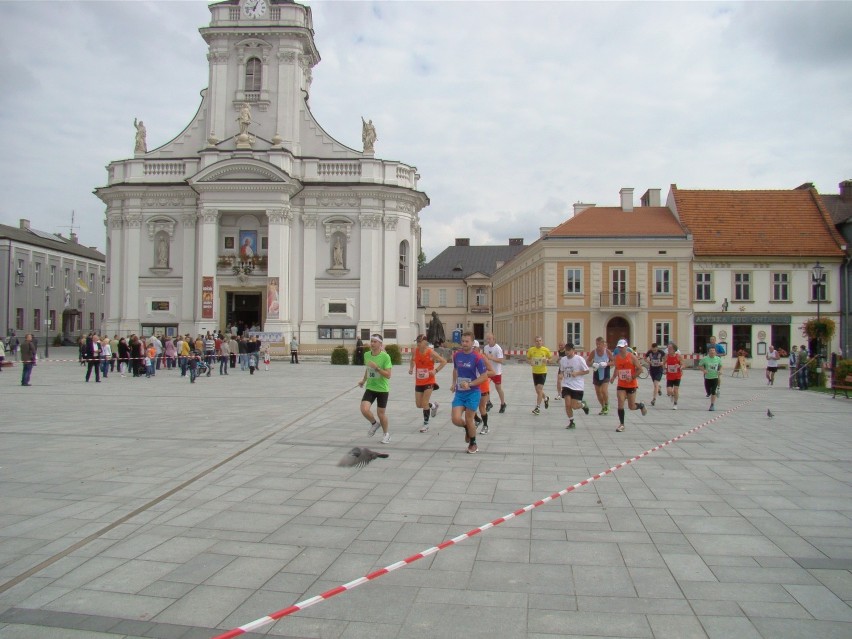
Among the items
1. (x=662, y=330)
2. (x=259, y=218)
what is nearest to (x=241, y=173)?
(x=259, y=218)

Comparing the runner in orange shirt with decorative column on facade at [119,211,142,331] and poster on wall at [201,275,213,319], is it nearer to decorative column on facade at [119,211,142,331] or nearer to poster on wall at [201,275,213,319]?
poster on wall at [201,275,213,319]

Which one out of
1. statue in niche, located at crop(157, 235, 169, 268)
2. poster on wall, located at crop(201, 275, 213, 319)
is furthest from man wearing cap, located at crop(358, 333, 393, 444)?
statue in niche, located at crop(157, 235, 169, 268)

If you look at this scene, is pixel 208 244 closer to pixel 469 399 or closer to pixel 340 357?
pixel 340 357

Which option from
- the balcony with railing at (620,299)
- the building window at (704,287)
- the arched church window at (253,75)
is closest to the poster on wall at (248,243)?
the arched church window at (253,75)

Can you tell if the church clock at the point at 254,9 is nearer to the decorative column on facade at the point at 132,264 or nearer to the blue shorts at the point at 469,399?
the decorative column on facade at the point at 132,264

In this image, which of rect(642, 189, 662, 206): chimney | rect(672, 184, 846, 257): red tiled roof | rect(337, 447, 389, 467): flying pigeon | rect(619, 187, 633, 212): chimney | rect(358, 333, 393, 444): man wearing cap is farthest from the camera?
rect(642, 189, 662, 206): chimney

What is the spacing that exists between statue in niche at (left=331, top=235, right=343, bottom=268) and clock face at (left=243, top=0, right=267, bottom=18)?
15.2 metres

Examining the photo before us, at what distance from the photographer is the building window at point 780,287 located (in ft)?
136

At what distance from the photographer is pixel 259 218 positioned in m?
41.1

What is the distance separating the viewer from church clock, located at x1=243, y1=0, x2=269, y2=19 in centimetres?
4234

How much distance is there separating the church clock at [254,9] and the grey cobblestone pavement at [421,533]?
36678mm

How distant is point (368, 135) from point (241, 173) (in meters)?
8.21

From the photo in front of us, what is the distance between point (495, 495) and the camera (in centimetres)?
745

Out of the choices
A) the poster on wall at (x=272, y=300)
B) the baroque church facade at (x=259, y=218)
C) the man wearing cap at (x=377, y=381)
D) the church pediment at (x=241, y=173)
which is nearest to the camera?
the man wearing cap at (x=377, y=381)
